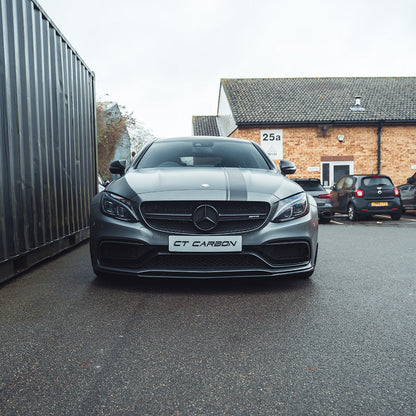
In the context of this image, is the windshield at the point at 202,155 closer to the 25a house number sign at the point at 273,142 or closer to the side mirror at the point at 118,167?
the side mirror at the point at 118,167

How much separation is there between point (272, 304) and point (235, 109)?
25019 mm

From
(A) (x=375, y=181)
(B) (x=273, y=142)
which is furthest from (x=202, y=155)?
(B) (x=273, y=142)

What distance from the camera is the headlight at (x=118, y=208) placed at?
12.5 feet

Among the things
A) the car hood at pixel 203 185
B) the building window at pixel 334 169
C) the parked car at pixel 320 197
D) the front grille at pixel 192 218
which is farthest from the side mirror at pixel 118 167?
the building window at pixel 334 169

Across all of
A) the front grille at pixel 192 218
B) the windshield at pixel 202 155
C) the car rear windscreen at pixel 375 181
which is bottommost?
the car rear windscreen at pixel 375 181

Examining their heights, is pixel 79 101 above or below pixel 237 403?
above

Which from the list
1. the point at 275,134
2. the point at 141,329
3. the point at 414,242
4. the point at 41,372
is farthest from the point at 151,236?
the point at 275,134

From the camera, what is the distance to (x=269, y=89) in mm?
30891

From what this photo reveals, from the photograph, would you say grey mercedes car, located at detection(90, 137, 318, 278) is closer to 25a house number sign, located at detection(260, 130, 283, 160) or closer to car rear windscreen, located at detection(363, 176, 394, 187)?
car rear windscreen, located at detection(363, 176, 394, 187)

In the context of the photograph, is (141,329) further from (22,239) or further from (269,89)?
(269,89)

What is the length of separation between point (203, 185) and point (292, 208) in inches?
31.3

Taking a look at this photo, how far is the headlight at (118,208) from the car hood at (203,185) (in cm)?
6

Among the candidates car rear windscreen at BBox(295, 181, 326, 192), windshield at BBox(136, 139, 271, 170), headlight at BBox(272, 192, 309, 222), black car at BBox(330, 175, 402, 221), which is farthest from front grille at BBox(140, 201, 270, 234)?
black car at BBox(330, 175, 402, 221)

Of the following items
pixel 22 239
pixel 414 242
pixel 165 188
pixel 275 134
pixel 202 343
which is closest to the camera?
pixel 202 343
